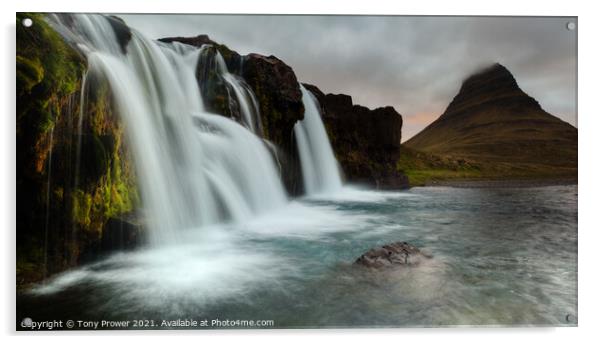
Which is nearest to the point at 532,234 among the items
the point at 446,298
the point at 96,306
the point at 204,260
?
the point at 446,298

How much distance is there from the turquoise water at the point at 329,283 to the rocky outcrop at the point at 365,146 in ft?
25.9

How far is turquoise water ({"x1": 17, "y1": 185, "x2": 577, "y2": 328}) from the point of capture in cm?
398

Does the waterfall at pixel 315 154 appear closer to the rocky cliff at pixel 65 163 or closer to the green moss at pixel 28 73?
the rocky cliff at pixel 65 163

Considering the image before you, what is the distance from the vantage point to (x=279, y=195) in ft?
30.5

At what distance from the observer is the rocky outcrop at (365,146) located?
1447cm

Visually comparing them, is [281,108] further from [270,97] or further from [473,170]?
[473,170]

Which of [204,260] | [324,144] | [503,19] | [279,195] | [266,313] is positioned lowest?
[266,313]

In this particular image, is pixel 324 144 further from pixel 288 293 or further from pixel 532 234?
pixel 288 293

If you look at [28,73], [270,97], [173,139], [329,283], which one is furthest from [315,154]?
[28,73]

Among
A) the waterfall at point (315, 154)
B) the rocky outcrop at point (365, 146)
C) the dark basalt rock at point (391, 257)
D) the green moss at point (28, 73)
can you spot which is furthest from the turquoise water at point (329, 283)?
the rocky outcrop at point (365, 146)

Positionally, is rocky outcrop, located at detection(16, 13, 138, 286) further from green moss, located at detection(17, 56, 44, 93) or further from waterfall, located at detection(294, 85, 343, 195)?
waterfall, located at detection(294, 85, 343, 195)

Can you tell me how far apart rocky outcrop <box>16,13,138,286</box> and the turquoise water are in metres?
0.43
